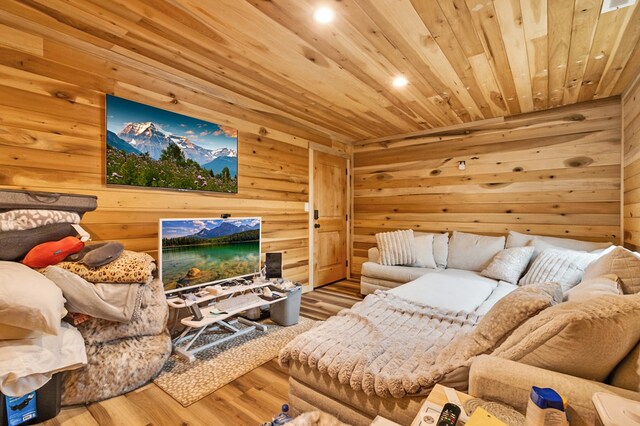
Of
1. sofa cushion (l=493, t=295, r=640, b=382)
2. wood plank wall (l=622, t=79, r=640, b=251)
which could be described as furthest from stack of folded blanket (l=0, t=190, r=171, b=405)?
wood plank wall (l=622, t=79, r=640, b=251)

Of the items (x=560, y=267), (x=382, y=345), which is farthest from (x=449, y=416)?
(x=560, y=267)

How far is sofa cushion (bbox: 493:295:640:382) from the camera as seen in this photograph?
2.95ft

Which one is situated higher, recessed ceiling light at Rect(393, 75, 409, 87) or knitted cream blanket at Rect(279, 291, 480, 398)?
recessed ceiling light at Rect(393, 75, 409, 87)

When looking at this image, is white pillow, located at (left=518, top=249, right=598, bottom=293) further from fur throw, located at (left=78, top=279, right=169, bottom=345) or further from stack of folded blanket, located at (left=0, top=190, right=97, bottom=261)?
stack of folded blanket, located at (left=0, top=190, right=97, bottom=261)

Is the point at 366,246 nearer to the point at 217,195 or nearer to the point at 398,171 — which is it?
the point at 398,171

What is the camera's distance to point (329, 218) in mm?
4645

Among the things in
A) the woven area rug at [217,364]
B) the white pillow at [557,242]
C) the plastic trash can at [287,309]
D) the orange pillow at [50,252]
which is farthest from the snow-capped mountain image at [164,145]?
the white pillow at [557,242]

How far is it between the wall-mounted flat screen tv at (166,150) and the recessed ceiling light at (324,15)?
160cm

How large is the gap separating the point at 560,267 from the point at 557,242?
74 cm

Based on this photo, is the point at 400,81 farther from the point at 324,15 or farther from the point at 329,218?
the point at 329,218

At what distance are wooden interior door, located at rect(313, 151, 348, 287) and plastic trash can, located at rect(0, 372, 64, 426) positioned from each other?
3.03 m

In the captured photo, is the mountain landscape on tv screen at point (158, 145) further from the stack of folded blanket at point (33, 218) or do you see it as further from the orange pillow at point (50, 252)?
the orange pillow at point (50, 252)

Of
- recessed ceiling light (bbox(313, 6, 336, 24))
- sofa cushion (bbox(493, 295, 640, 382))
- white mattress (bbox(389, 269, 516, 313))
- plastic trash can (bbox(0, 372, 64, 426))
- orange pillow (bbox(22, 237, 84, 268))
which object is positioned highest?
recessed ceiling light (bbox(313, 6, 336, 24))

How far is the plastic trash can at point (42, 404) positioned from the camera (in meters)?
1.50
